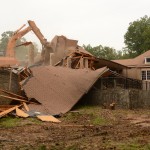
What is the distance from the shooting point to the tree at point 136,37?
55644 millimetres

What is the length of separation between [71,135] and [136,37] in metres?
47.0

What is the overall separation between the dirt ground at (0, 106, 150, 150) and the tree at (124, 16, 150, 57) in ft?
133

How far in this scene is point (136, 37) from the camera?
56156 mm

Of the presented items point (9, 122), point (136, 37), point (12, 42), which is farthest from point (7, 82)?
point (136, 37)

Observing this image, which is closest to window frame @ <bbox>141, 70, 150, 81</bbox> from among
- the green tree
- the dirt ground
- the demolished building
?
the demolished building

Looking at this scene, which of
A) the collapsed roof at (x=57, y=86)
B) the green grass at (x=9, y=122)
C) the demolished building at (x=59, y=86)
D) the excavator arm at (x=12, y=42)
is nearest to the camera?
the green grass at (x=9, y=122)

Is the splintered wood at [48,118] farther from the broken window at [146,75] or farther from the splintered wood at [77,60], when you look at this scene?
the broken window at [146,75]

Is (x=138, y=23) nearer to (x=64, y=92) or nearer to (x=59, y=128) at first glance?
(x=64, y=92)

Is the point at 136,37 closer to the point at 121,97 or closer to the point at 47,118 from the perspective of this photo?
the point at 121,97

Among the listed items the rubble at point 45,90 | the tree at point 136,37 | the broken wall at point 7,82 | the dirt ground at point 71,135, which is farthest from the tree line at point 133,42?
the dirt ground at point 71,135

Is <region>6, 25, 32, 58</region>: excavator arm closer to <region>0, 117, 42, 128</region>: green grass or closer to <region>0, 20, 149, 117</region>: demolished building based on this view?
<region>0, 20, 149, 117</region>: demolished building

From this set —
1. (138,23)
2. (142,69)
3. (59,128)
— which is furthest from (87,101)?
(138,23)

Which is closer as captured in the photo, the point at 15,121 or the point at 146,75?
the point at 15,121

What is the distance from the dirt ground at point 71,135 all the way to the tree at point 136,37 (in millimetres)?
40458
